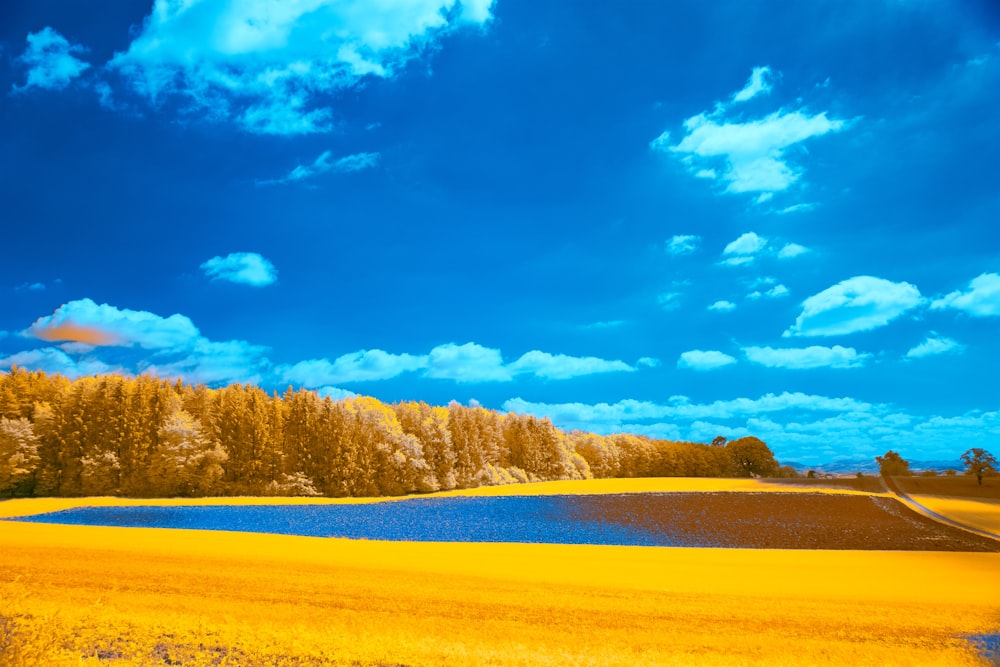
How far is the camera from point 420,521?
35.6m

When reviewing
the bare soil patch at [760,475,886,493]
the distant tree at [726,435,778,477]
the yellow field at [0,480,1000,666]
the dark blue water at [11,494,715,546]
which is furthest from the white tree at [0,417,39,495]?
the distant tree at [726,435,778,477]

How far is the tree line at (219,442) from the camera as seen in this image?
4909 cm

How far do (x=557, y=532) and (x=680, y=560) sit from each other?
1108cm

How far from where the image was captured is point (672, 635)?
35.2 feet

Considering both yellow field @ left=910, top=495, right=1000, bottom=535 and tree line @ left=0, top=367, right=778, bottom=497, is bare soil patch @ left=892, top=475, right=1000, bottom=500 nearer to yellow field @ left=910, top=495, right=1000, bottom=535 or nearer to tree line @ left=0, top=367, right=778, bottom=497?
yellow field @ left=910, top=495, right=1000, bottom=535

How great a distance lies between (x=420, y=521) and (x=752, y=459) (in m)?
81.0

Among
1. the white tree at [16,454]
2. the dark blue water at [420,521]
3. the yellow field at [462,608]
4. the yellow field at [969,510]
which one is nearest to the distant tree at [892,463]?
the yellow field at [969,510]

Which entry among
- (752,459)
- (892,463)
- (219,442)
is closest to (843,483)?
(892,463)

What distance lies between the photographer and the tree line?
49094mm

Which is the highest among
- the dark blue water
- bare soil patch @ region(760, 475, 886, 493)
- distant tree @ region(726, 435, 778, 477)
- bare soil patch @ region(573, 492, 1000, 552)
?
distant tree @ region(726, 435, 778, 477)

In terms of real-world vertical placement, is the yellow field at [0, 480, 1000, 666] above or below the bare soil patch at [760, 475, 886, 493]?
below

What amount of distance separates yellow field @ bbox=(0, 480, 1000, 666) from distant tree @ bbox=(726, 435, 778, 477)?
85.3m

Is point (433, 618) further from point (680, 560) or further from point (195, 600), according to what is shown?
point (680, 560)

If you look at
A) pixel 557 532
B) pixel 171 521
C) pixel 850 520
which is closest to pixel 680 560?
pixel 557 532
